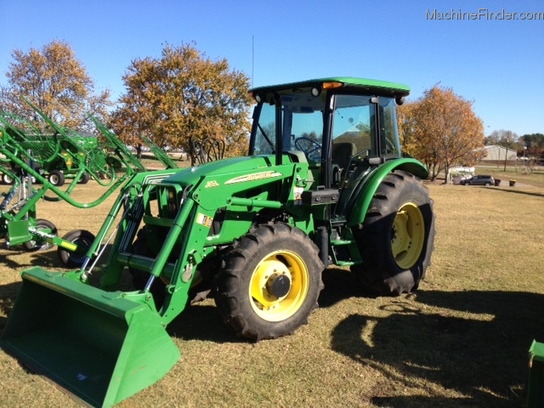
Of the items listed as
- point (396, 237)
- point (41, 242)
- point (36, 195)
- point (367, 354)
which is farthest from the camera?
point (41, 242)

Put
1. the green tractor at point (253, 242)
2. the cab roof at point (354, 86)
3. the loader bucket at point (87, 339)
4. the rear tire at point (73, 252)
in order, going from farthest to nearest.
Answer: the rear tire at point (73, 252), the cab roof at point (354, 86), the green tractor at point (253, 242), the loader bucket at point (87, 339)

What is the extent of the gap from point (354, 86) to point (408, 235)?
2.12 metres

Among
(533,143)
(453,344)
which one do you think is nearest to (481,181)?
(453,344)

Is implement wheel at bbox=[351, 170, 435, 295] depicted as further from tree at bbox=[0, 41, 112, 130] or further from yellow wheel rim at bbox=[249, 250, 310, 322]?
tree at bbox=[0, 41, 112, 130]

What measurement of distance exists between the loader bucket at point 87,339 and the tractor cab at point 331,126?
2.34 metres

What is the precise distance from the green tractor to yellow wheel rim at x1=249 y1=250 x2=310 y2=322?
0.03ft

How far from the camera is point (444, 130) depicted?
1331 inches

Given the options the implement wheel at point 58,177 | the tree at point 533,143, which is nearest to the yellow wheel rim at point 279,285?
the implement wheel at point 58,177

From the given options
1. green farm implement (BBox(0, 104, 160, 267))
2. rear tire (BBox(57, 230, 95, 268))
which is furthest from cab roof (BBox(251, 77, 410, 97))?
rear tire (BBox(57, 230, 95, 268))

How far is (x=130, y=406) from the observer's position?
316 cm

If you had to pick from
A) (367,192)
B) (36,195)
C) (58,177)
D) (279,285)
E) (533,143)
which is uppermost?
(533,143)

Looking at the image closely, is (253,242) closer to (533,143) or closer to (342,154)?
(342,154)

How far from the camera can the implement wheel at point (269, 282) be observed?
3.95m

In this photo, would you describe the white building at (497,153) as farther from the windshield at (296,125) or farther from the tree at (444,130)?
the windshield at (296,125)
